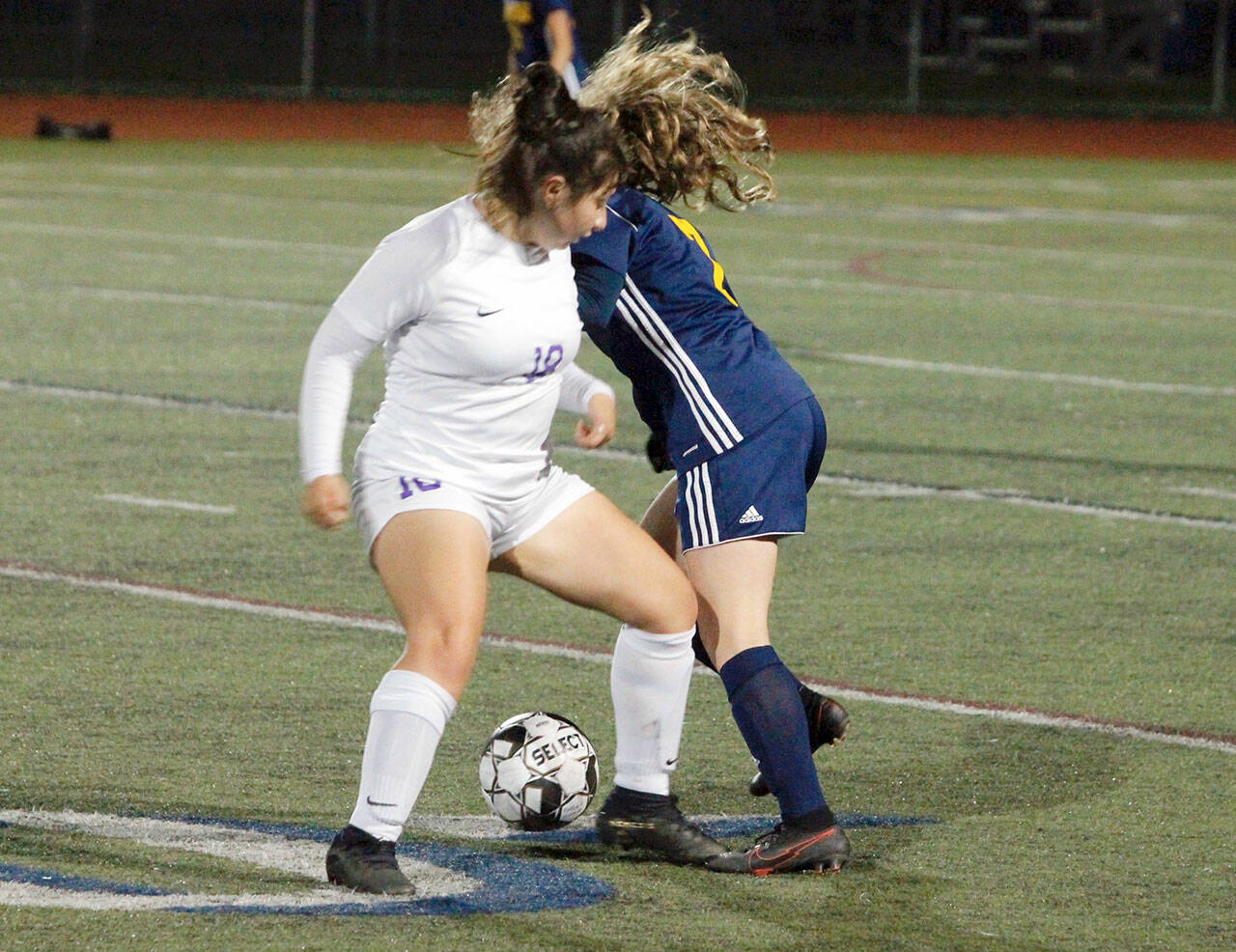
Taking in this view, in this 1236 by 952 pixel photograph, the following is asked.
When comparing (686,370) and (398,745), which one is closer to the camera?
(398,745)

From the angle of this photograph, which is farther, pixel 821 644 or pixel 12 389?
pixel 12 389

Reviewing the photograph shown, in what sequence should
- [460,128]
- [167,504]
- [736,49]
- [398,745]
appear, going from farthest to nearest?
1. [736,49]
2. [460,128]
3. [167,504]
4. [398,745]

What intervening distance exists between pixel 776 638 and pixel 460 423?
2.55 m

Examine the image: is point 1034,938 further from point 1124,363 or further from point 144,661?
point 1124,363

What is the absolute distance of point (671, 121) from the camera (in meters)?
4.82

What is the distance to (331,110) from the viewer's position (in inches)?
1411

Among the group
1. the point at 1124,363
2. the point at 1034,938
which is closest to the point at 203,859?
the point at 1034,938

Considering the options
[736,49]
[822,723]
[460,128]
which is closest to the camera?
[822,723]

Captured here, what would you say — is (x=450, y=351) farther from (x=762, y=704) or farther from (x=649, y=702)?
(x=762, y=704)

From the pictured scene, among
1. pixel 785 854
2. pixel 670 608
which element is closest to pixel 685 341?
pixel 670 608

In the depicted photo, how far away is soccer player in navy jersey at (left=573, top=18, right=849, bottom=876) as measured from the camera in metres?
4.81

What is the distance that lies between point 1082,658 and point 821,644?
2.30 feet

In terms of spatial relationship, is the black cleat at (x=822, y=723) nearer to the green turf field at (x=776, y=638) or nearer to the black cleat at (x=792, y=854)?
the green turf field at (x=776, y=638)

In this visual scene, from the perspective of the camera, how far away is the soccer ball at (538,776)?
4957mm
